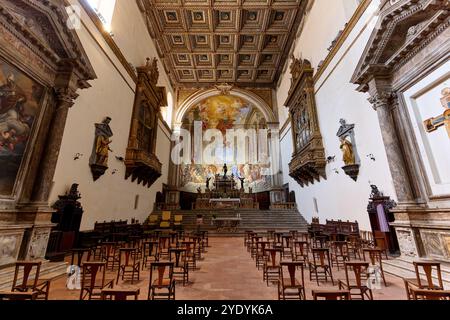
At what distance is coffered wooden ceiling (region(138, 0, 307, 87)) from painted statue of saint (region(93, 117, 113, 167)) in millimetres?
8780

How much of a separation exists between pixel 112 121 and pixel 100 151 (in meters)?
1.93

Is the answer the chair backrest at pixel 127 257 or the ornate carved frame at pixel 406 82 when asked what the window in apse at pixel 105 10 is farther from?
the ornate carved frame at pixel 406 82

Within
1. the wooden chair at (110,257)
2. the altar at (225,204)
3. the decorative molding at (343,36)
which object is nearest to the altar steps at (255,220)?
the altar at (225,204)

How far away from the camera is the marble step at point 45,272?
3.74 metres

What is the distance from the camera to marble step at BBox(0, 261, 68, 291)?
374cm

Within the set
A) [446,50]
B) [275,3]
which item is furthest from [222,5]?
[446,50]

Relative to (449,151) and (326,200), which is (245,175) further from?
(449,151)

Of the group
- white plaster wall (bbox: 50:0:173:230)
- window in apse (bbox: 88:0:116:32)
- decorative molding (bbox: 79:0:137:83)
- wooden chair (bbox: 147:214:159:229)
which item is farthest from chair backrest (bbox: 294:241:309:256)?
window in apse (bbox: 88:0:116:32)

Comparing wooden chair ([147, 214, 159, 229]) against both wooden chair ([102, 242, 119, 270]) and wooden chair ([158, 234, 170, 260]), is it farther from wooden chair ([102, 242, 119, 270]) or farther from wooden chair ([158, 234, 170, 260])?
A: wooden chair ([102, 242, 119, 270])

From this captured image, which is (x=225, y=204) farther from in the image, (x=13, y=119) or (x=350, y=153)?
(x=13, y=119)

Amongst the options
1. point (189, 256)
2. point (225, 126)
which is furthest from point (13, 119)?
point (225, 126)

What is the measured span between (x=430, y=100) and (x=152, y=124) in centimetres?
1264

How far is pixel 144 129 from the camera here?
489 inches

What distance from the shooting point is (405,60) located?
5.31 m
